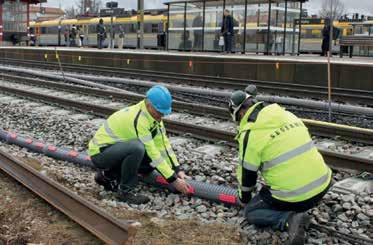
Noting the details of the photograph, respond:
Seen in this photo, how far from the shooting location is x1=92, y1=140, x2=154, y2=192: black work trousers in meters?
5.62

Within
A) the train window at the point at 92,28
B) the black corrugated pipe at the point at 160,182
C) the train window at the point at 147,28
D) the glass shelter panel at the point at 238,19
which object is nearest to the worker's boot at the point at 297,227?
the black corrugated pipe at the point at 160,182

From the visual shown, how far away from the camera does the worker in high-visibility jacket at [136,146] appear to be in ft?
17.7

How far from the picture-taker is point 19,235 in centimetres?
472

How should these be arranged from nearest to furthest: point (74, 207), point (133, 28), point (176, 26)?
point (74, 207)
point (176, 26)
point (133, 28)

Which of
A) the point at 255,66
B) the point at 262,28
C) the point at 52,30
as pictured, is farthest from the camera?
the point at 52,30

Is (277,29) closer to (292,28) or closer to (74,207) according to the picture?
(292,28)

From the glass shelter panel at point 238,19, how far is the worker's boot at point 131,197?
16224mm

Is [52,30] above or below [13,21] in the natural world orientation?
below

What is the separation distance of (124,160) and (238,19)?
54.6 ft

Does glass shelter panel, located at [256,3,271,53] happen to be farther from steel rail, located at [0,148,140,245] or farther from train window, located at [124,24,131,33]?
train window, located at [124,24,131,33]

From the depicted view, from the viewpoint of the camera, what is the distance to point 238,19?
21484 mm

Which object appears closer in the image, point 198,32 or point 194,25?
point 194,25

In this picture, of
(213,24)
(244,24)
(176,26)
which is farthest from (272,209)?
(176,26)

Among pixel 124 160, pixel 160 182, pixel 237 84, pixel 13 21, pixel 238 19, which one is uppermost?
pixel 13 21
